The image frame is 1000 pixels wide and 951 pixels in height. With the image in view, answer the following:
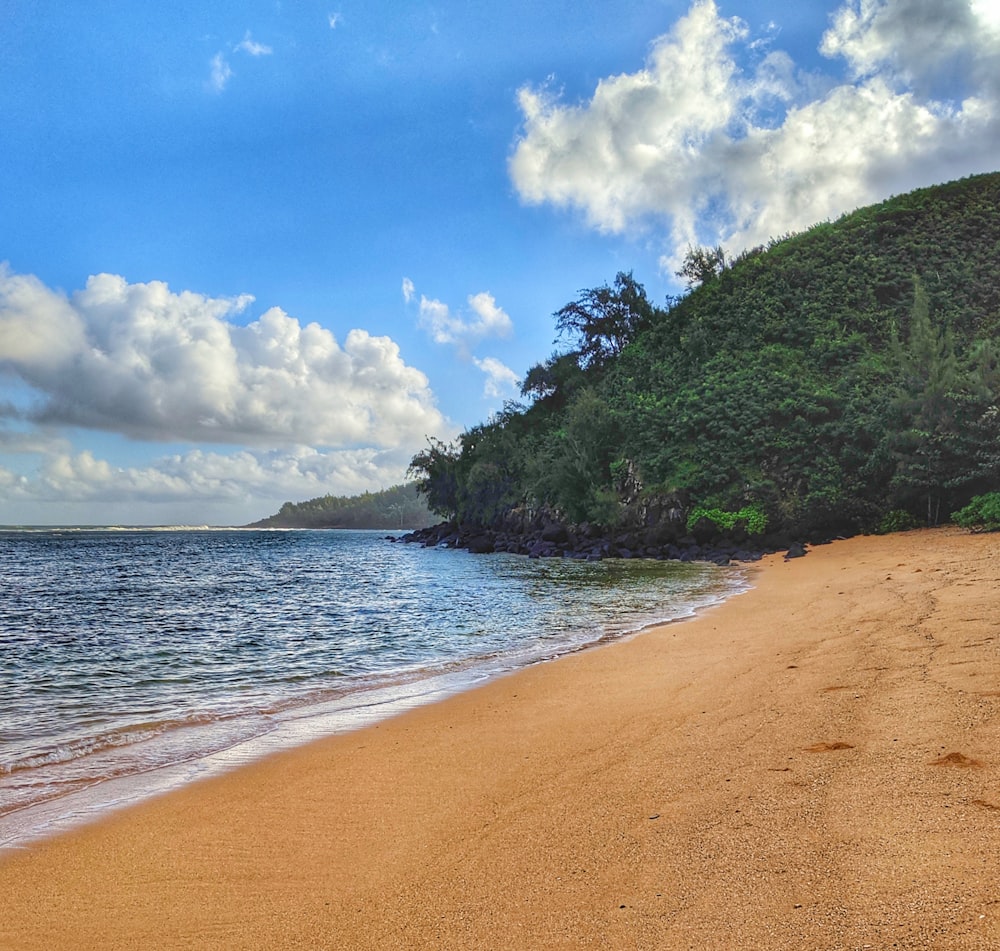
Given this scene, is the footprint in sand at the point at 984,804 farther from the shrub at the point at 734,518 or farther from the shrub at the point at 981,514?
the shrub at the point at 734,518

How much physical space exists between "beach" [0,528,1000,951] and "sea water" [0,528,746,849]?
3.46ft

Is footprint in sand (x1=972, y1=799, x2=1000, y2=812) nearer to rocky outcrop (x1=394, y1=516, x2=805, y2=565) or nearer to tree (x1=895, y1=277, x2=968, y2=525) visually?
rocky outcrop (x1=394, y1=516, x2=805, y2=565)

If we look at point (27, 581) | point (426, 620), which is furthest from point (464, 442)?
point (426, 620)

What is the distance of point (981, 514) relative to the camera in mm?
26562

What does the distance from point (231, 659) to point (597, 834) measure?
10059mm

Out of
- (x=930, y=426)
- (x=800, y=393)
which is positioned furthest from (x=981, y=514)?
(x=800, y=393)

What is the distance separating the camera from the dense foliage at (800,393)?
32.1 meters

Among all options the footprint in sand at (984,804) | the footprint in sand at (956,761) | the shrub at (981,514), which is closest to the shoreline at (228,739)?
the footprint in sand at (956,761)

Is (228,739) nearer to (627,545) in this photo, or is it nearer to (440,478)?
(627,545)

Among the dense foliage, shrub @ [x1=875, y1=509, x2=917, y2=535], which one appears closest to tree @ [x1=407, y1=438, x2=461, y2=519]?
the dense foliage

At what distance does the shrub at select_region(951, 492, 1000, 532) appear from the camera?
25.3m

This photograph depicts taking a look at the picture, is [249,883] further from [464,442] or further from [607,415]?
[464,442]

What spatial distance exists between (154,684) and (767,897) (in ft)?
32.7

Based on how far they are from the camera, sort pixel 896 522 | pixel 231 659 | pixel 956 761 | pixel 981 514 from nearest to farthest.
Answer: pixel 956 761 → pixel 231 659 → pixel 981 514 → pixel 896 522
